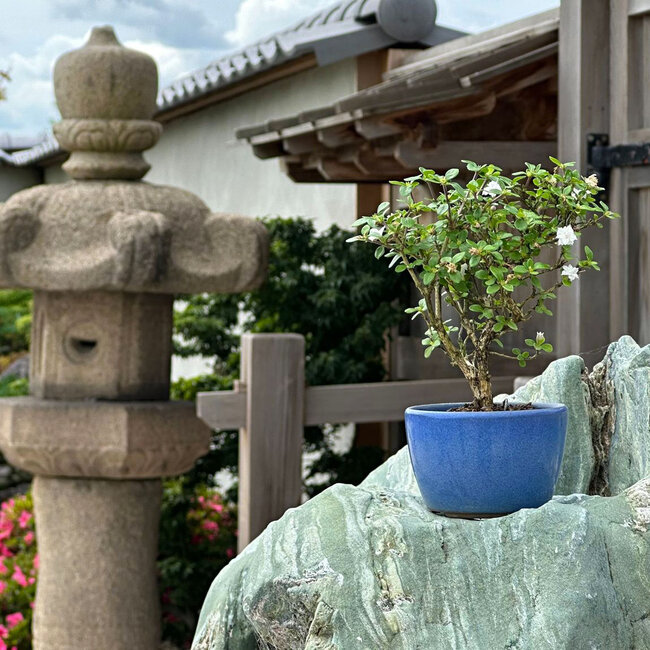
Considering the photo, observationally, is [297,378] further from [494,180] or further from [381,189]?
[494,180]

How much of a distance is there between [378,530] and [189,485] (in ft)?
17.7

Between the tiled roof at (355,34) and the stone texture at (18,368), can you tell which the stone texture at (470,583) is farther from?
the stone texture at (18,368)

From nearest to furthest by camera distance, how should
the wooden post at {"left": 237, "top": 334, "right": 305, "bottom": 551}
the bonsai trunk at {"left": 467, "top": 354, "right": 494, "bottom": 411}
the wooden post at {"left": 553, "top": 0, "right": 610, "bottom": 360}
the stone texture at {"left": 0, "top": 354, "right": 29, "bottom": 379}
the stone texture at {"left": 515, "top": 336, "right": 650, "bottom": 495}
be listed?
the bonsai trunk at {"left": 467, "top": 354, "right": 494, "bottom": 411} < the stone texture at {"left": 515, "top": 336, "right": 650, "bottom": 495} < the wooden post at {"left": 553, "top": 0, "right": 610, "bottom": 360} < the wooden post at {"left": 237, "top": 334, "right": 305, "bottom": 551} < the stone texture at {"left": 0, "top": 354, "right": 29, "bottom": 379}

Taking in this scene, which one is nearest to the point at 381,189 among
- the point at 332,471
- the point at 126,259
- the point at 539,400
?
the point at 332,471

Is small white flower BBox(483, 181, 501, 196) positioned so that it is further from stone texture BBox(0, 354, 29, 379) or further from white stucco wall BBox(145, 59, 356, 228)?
stone texture BBox(0, 354, 29, 379)

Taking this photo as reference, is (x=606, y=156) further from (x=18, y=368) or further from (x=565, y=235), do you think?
(x=18, y=368)

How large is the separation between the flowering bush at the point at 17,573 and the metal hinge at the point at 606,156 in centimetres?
444

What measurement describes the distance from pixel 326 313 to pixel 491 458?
4.60 metres

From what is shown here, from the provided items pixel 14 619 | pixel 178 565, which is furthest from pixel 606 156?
pixel 14 619

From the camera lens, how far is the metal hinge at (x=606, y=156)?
4.49 meters

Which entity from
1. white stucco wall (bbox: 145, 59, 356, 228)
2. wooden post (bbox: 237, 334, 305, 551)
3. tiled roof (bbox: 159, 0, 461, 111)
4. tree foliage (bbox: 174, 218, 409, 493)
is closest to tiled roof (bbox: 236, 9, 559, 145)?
wooden post (bbox: 237, 334, 305, 551)

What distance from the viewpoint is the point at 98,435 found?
601cm

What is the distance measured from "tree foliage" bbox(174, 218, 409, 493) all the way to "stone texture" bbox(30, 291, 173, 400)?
938 millimetres

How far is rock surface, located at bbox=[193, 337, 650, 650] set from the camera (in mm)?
2094
